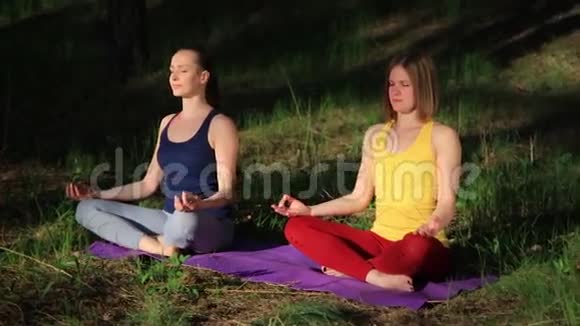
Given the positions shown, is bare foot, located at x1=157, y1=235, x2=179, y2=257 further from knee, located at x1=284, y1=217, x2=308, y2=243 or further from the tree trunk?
the tree trunk

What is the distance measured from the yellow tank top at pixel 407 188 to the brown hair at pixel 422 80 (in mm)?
72

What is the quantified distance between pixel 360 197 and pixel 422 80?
620 mm

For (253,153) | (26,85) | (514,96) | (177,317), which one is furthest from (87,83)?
(177,317)

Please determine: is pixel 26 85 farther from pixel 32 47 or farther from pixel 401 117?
pixel 401 117

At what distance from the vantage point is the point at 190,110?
523 centimetres

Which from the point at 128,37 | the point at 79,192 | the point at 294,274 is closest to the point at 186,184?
the point at 79,192

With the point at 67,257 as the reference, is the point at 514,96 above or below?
above

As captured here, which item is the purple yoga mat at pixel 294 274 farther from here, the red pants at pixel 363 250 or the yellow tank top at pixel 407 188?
the yellow tank top at pixel 407 188

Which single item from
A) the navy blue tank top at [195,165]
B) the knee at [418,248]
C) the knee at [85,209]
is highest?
the navy blue tank top at [195,165]

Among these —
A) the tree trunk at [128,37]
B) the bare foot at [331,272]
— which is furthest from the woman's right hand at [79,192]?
the tree trunk at [128,37]

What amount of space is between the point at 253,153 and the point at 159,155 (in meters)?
2.24

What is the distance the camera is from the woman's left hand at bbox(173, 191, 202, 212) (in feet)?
15.3

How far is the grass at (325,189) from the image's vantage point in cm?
426

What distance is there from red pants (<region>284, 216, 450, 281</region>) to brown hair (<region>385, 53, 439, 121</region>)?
592 mm
